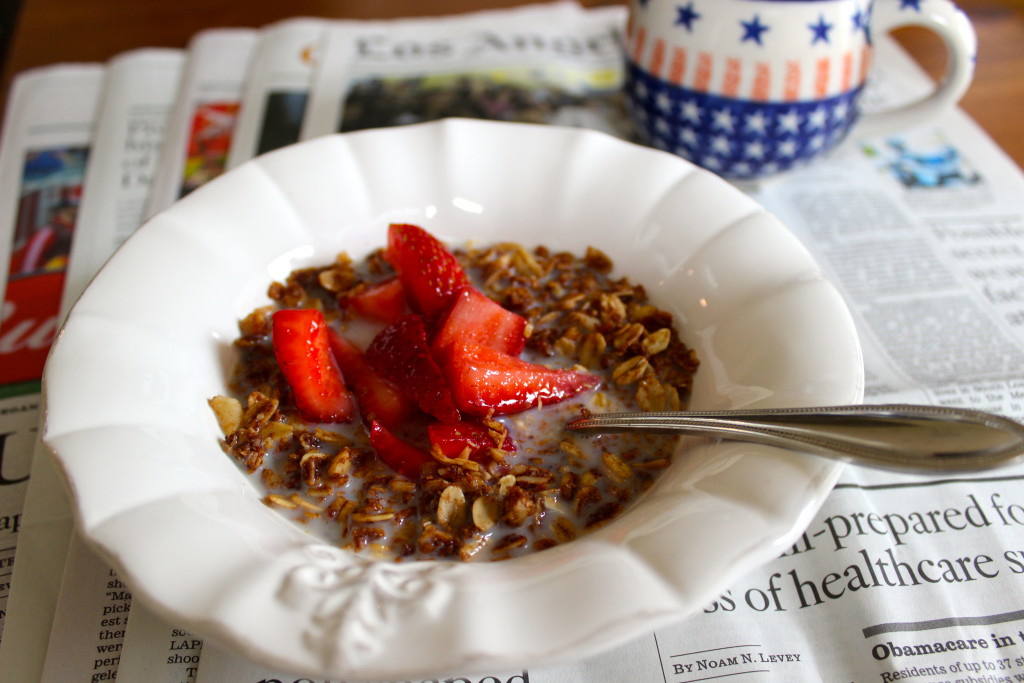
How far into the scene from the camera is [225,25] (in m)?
1.12

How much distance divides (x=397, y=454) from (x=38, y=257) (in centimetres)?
53

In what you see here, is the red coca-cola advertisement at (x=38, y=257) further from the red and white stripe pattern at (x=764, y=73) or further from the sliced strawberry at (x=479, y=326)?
the red and white stripe pattern at (x=764, y=73)

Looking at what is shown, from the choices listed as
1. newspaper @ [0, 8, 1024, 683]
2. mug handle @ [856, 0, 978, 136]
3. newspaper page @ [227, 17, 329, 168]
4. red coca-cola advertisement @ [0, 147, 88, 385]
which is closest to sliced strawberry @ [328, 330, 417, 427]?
newspaper @ [0, 8, 1024, 683]

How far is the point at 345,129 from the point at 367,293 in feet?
1.23

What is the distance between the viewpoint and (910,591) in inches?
20.3

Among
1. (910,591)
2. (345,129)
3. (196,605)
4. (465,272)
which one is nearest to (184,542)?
(196,605)

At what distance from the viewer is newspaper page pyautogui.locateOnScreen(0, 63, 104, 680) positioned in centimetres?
52

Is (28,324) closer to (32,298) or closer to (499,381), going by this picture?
(32,298)

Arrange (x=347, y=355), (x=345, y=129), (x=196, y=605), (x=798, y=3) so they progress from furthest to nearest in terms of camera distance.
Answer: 1. (x=345, y=129)
2. (x=798, y=3)
3. (x=347, y=355)
4. (x=196, y=605)

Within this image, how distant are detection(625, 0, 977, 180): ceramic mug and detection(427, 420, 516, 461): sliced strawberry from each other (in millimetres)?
451

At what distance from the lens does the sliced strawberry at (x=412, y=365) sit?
0.53m

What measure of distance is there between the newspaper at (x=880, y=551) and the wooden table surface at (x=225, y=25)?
0.24m

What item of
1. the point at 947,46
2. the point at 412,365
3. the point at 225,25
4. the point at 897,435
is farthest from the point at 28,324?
the point at 947,46

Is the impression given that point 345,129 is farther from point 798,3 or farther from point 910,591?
point 910,591
